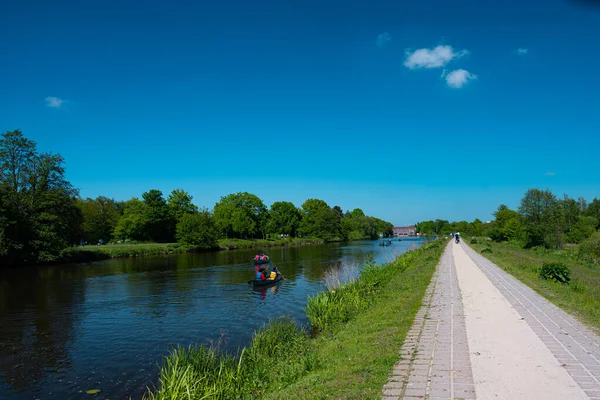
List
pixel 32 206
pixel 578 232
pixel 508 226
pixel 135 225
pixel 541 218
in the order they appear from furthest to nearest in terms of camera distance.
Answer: pixel 135 225 → pixel 508 226 → pixel 541 218 → pixel 578 232 → pixel 32 206

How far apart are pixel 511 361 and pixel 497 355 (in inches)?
11.6

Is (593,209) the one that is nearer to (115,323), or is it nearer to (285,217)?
(285,217)

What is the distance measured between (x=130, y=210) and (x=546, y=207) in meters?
72.5

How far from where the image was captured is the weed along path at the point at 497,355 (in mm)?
4820

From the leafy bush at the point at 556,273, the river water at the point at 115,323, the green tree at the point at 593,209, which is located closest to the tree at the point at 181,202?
the river water at the point at 115,323

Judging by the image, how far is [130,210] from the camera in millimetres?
77375

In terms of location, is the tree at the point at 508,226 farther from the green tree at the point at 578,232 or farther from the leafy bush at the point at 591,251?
the leafy bush at the point at 591,251

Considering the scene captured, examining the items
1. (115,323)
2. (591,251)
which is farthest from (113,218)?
(591,251)

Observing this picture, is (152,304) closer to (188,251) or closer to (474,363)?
(474,363)

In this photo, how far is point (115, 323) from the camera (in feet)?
50.8

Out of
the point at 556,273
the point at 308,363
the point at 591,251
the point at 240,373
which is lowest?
the point at 240,373

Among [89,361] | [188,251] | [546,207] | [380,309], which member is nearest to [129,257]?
[188,251]

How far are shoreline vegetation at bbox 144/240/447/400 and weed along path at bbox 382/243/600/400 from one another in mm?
364

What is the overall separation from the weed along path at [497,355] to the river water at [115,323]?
20.9 feet
